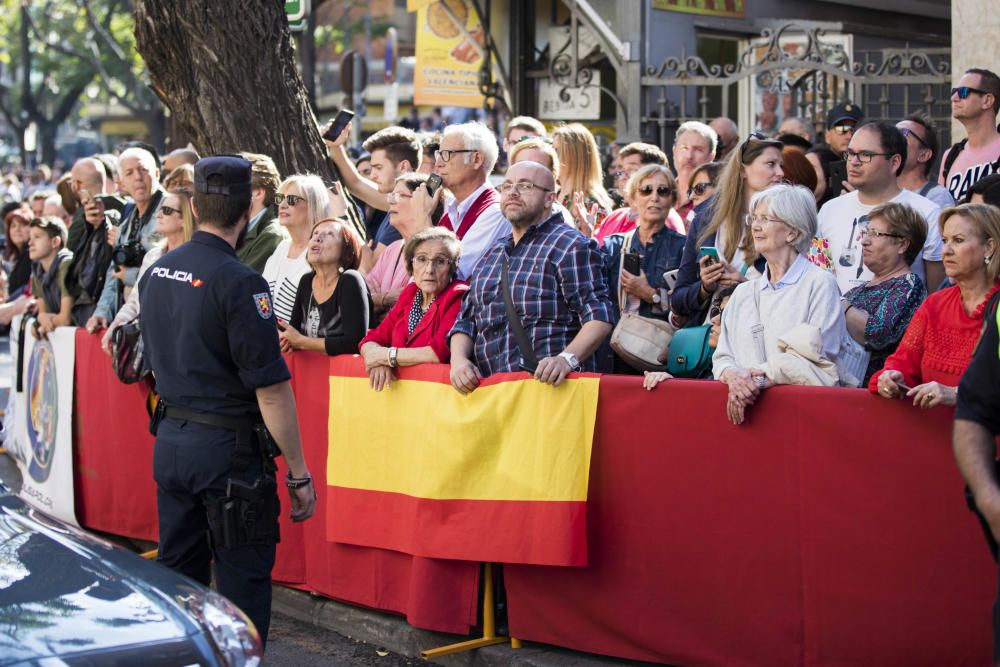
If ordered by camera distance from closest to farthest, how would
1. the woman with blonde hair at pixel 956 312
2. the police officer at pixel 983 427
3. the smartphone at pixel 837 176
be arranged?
1. the police officer at pixel 983 427
2. the woman with blonde hair at pixel 956 312
3. the smartphone at pixel 837 176

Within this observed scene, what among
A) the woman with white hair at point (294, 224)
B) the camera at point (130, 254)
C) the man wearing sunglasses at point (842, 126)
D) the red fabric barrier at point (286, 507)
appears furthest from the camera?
the camera at point (130, 254)

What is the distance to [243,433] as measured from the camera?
16.5 ft

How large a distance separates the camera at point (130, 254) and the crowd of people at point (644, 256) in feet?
0.06

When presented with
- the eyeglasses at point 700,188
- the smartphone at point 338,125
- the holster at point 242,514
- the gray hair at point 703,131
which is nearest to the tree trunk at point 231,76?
the smartphone at point 338,125

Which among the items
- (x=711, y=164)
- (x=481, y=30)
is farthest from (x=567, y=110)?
(x=711, y=164)

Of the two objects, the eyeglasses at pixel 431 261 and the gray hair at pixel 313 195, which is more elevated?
the gray hair at pixel 313 195

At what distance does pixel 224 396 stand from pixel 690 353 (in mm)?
2037

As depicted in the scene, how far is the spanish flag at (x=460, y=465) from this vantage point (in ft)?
18.6

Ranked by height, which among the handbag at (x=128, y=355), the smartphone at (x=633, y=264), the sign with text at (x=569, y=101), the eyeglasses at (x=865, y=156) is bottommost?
the handbag at (x=128, y=355)

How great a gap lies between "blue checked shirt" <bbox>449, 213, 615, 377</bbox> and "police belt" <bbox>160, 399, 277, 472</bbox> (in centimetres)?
134

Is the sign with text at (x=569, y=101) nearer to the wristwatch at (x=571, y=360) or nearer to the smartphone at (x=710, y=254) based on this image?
the smartphone at (x=710, y=254)

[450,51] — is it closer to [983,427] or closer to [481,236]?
[481,236]

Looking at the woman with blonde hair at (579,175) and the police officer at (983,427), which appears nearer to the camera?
the police officer at (983,427)

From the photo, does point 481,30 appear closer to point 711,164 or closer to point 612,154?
point 612,154
